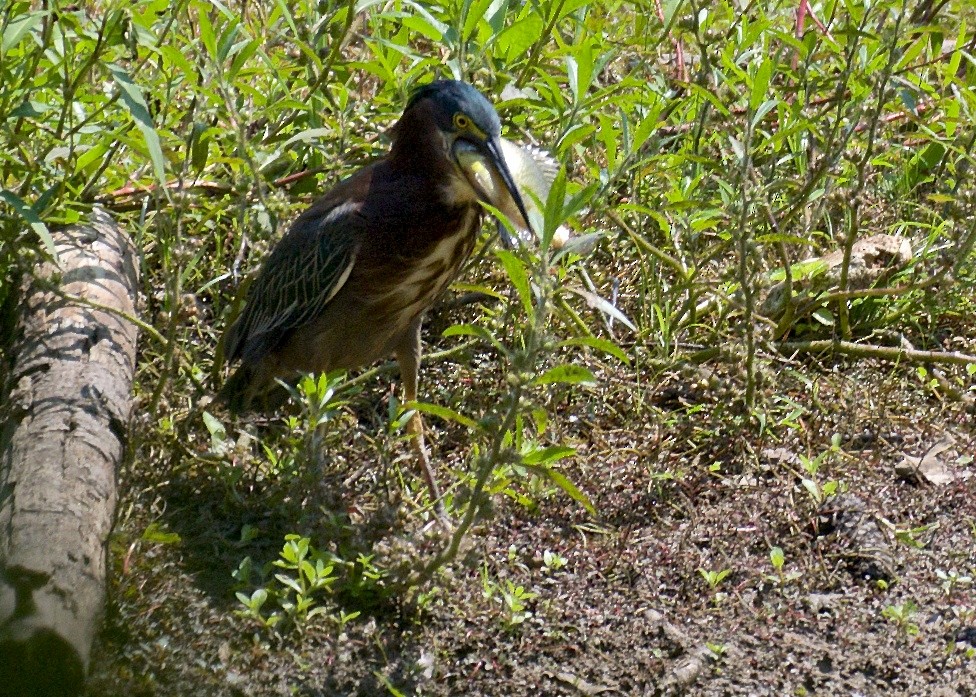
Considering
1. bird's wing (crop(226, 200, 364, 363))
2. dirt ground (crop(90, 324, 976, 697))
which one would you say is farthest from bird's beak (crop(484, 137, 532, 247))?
dirt ground (crop(90, 324, 976, 697))

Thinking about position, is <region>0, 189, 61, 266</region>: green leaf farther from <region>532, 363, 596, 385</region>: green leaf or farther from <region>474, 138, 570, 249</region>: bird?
<region>532, 363, 596, 385</region>: green leaf

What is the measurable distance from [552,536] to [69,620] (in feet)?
5.06

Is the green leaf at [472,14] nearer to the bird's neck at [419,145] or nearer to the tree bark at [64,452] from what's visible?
the bird's neck at [419,145]

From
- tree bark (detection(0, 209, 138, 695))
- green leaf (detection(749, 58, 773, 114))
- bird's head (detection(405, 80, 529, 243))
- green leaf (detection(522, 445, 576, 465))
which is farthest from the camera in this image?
green leaf (detection(749, 58, 773, 114))

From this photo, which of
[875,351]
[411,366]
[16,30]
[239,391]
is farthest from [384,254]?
[875,351]

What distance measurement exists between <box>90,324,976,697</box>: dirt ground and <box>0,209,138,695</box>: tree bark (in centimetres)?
15

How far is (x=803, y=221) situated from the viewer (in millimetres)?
5008

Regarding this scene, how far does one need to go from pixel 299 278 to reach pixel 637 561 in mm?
1439

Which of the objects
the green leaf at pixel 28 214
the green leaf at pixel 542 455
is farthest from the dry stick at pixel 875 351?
the green leaf at pixel 28 214

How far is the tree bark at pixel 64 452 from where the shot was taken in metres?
2.78

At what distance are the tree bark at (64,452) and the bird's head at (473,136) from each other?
1.17 metres

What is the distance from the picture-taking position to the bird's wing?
4156mm

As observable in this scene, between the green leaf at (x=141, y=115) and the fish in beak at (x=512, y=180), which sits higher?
the green leaf at (x=141, y=115)

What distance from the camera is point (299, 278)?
14.0 ft
